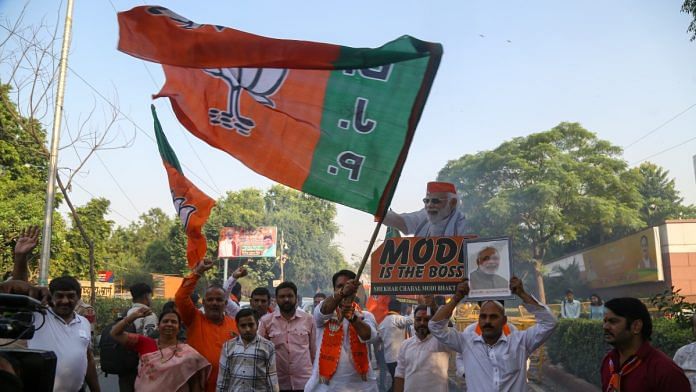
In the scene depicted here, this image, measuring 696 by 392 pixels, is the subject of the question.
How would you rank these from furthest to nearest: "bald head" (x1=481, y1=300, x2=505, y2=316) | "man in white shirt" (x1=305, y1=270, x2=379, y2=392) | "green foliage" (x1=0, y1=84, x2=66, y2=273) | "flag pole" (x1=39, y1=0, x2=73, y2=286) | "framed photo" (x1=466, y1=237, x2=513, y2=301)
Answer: "green foliage" (x1=0, y1=84, x2=66, y2=273) → "flag pole" (x1=39, y1=0, x2=73, y2=286) → "man in white shirt" (x1=305, y1=270, x2=379, y2=392) → "framed photo" (x1=466, y1=237, x2=513, y2=301) → "bald head" (x1=481, y1=300, x2=505, y2=316)

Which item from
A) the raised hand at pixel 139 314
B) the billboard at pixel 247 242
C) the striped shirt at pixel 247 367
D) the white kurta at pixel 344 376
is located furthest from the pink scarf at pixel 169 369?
the billboard at pixel 247 242

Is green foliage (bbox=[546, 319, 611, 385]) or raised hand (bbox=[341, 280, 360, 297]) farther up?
raised hand (bbox=[341, 280, 360, 297])

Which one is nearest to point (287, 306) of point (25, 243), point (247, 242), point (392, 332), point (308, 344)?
point (308, 344)

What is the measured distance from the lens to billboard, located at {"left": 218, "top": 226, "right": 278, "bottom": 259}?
59219 millimetres

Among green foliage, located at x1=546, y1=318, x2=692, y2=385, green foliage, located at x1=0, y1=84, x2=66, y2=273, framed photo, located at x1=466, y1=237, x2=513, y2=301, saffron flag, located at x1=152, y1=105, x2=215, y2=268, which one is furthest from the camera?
green foliage, located at x1=0, y1=84, x2=66, y2=273

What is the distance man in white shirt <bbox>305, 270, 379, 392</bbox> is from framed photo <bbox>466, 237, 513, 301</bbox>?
36.8 inches

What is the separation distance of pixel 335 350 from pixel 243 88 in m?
2.33

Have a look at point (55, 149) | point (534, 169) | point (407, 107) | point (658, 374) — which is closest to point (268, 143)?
point (407, 107)

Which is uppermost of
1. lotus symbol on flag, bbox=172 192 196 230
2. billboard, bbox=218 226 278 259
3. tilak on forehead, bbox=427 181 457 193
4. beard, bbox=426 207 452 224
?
billboard, bbox=218 226 278 259

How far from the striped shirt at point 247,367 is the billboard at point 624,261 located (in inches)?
1114

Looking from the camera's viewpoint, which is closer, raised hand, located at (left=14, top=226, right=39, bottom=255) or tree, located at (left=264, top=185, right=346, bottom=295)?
raised hand, located at (left=14, top=226, right=39, bottom=255)

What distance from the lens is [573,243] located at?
A: 47.9 m

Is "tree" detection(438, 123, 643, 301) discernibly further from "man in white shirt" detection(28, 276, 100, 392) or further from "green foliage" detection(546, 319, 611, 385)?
"man in white shirt" detection(28, 276, 100, 392)

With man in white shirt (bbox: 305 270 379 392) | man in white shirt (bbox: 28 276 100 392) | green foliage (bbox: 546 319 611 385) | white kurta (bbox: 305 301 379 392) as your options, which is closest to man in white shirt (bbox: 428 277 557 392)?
man in white shirt (bbox: 305 270 379 392)
